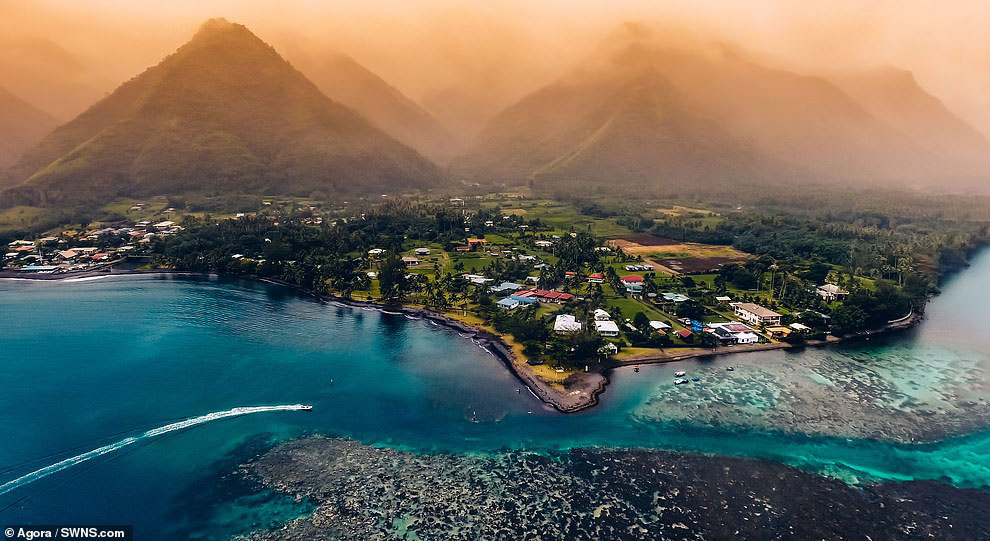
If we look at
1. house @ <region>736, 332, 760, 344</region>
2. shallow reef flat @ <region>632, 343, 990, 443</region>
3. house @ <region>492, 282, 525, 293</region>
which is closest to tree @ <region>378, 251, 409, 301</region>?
house @ <region>492, 282, 525, 293</region>

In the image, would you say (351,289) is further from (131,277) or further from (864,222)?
(864,222)

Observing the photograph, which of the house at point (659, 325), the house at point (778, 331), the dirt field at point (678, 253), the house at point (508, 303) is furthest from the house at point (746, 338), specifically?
the dirt field at point (678, 253)

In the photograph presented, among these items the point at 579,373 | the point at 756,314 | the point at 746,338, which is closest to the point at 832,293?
the point at 756,314

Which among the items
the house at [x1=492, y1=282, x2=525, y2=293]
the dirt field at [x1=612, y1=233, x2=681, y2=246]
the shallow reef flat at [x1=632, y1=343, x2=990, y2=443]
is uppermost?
the dirt field at [x1=612, y1=233, x2=681, y2=246]

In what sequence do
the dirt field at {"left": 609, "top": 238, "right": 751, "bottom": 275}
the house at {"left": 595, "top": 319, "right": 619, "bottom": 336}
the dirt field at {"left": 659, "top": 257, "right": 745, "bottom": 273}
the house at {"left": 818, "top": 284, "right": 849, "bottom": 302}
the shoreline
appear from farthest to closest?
the dirt field at {"left": 609, "top": 238, "right": 751, "bottom": 275} → the dirt field at {"left": 659, "top": 257, "right": 745, "bottom": 273} → the house at {"left": 818, "top": 284, "right": 849, "bottom": 302} → the house at {"left": 595, "top": 319, "right": 619, "bottom": 336} → the shoreline

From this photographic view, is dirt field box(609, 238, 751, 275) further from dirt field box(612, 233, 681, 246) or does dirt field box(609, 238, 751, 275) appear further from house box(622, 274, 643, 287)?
house box(622, 274, 643, 287)

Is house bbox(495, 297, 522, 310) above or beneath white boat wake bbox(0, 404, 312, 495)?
above

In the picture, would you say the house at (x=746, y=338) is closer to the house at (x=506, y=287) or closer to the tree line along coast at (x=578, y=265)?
the tree line along coast at (x=578, y=265)
